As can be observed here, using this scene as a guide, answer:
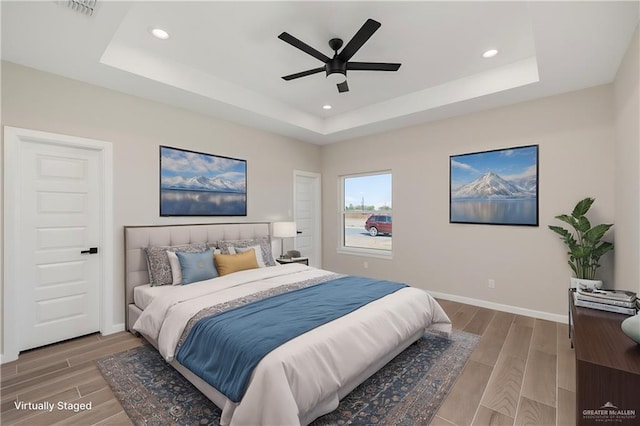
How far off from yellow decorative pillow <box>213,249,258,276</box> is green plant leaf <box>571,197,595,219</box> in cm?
364

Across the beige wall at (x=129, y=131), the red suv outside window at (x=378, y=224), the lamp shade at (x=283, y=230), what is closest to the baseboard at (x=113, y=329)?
the beige wall at (x=129, y=131)

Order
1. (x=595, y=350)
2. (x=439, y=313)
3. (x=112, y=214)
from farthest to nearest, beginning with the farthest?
(x=112, y=214), (x=439, y=313), (x=595, y=350)

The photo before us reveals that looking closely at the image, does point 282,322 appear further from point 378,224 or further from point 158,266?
point 378,224

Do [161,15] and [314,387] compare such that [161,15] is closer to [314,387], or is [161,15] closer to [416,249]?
[314,387]

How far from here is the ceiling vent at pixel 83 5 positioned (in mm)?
1946

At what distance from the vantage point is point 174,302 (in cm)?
243

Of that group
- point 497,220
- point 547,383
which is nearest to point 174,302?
point 547,383

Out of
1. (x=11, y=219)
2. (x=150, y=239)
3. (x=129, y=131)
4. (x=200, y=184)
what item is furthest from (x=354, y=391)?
(x=129, y=131)

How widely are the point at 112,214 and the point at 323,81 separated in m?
2.92

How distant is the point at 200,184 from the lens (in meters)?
3.92

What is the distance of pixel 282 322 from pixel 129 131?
9.52 ft

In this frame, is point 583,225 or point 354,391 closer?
point 354,391

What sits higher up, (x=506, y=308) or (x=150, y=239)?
(x=150, y=239)

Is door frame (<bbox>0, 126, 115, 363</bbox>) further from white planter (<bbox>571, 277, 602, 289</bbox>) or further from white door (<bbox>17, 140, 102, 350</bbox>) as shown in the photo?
white planter (<bbox>571, 277, 602, 289</bbox>)
